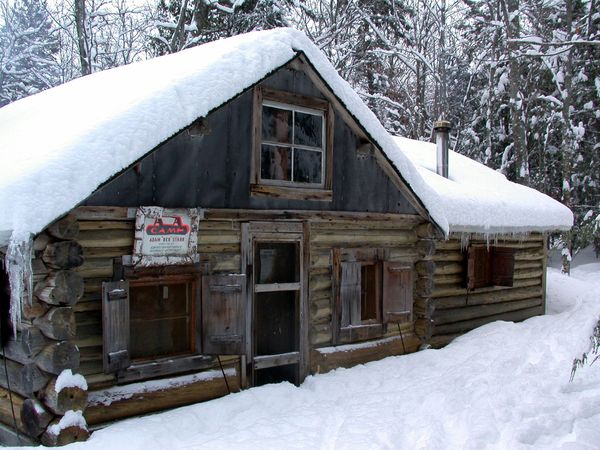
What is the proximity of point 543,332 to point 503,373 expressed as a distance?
340 cm

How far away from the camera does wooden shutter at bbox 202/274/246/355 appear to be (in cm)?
666

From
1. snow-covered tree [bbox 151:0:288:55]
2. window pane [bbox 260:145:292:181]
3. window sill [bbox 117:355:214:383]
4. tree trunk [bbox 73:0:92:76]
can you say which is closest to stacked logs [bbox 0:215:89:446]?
window sill [bbox 117:355:214:383]

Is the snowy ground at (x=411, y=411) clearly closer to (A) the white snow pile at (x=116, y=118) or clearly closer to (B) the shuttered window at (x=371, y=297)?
(B) the shuttered window at (x=371, y=297)

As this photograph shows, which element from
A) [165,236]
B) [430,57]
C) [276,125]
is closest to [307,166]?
[276,125]

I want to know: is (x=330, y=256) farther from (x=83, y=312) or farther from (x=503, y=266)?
(x=503, y=266)

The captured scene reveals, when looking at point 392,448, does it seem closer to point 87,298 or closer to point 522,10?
point 87,298

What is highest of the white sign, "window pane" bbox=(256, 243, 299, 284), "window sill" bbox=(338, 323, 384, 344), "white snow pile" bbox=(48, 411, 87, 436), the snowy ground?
the white sign

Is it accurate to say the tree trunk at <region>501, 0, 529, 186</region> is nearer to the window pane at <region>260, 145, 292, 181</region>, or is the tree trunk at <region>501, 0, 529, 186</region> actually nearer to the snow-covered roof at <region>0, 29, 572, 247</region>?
the snow-covered roof at <region>0, 29, 572, 247</region>

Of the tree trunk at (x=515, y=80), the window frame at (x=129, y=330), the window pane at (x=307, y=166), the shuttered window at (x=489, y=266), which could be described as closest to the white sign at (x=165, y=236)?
the window frame at (x=129, y=330)

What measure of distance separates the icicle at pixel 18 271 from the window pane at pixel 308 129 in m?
3.89

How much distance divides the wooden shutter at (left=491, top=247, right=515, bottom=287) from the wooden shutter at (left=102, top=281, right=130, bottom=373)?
815 cm

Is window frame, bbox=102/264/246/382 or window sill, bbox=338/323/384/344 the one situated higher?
window frame, bbox=102/264/246/382

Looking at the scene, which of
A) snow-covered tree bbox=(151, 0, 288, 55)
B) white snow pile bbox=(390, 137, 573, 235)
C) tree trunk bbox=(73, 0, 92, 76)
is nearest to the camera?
white snow pile bbox=(390, 137, 573, 235)

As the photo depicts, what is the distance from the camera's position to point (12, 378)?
5.94m
